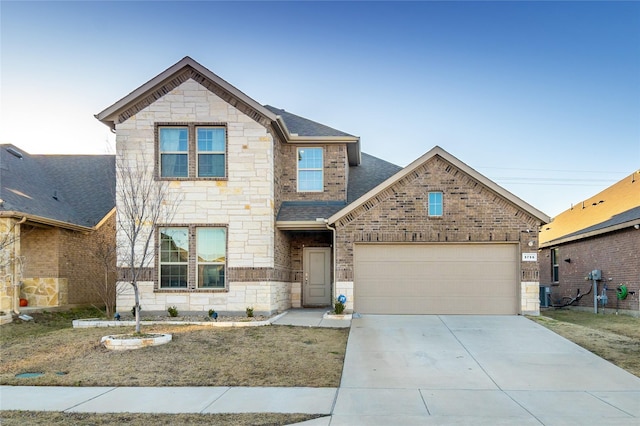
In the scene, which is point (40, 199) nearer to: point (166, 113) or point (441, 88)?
point (166, 113)

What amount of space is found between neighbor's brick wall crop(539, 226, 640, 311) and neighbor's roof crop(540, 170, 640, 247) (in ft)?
1.16

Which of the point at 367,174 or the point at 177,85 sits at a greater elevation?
the point at 177,85

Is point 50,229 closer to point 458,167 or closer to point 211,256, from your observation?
point 211,256

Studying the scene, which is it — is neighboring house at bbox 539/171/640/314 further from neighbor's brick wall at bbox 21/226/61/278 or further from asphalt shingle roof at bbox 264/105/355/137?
neighbor's brick wall at bbox 21/226/61/278

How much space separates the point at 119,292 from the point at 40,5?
26.3 feet

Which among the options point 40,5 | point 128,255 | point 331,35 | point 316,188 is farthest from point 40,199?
point 331,35

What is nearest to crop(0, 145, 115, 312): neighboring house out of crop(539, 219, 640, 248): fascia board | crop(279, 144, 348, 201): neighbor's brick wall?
crop(279, 144, 348, 201): neighbor's brick wall

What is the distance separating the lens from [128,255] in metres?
15.5

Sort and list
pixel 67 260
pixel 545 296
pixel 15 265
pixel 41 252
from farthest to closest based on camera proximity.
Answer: pixel 545 296 → pixel 67 260 → pixel 41 252 → pixel 15 265

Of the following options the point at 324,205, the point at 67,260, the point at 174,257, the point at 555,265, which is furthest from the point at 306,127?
the point at 555,265

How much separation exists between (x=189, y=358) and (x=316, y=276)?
352 inches

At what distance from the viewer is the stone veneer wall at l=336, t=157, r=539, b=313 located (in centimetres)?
1608

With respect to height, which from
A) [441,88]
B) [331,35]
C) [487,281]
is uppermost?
[331,35]

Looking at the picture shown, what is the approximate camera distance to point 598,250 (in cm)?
2038
